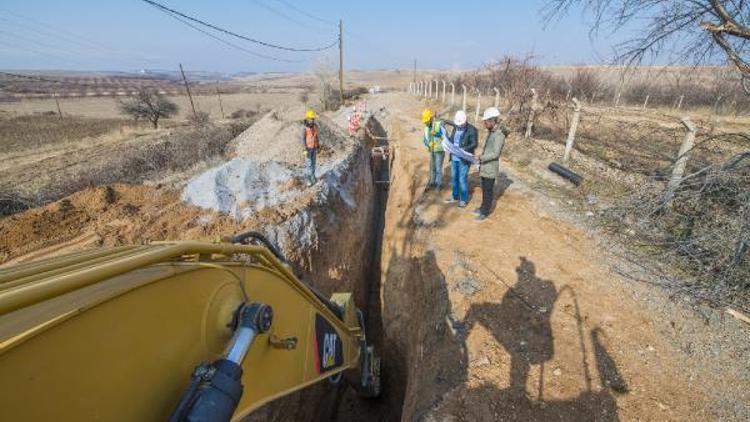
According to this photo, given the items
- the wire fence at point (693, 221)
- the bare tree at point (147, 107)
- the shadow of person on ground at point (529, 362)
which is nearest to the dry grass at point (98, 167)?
the shadow of person on ground at point (529, 362)

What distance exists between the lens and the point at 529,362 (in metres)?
4.01

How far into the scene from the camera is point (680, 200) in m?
5.91

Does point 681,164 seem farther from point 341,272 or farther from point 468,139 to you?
point 341,272

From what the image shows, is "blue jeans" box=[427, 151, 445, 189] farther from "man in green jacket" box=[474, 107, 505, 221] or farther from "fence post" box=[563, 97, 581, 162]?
"fence post" box=[563, 97, 581, 162]

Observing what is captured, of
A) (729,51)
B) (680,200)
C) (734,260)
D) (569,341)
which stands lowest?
(569,341)

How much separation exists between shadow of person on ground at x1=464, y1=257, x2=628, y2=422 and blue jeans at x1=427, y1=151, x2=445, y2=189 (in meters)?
3.93

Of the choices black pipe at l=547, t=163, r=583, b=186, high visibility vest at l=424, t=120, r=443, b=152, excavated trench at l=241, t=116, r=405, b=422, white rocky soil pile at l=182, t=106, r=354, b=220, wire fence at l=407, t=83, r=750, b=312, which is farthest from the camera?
black pipe at l=547, t=163, r=583, b=186

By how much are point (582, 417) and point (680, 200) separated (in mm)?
4320

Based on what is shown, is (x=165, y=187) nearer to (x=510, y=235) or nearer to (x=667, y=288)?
(x=510, y=235)

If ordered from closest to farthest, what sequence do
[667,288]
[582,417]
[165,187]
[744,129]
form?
[582,417], [667,288], [165,187], [744,129]

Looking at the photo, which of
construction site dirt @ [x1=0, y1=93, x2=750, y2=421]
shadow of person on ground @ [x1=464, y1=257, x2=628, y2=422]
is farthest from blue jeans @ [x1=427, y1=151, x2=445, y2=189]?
shadow of person on ground @ [x1=464, y1=257, x2=628, y2=422]

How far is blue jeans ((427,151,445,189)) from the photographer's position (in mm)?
8633

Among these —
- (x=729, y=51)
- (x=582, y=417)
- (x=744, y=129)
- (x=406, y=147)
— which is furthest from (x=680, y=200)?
(x=744, y=129)

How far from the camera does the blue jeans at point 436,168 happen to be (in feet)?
28.3
